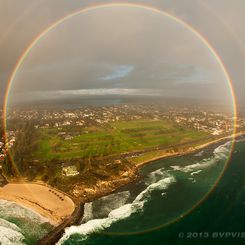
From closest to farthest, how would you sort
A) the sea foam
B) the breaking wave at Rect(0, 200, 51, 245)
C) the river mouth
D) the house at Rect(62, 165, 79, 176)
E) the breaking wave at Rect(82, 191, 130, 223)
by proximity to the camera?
1. the sea foam
2. the breaking wave at Rect(0, 200, 51, 245)
3. the river mouth
4. the breaking wave at Rect(82, 191, 130, 223)
5. the house at Rect(62, 165, 79, 176)

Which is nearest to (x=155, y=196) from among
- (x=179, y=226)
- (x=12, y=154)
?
(x=179, y=226)

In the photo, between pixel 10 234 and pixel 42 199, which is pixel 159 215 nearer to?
pixel 42 199

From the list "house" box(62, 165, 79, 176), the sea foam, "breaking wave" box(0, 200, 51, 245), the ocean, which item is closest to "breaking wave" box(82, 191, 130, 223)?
the ocean

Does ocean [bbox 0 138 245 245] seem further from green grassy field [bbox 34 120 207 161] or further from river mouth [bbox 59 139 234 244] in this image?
green grassy field [bbox 34 120 207 161]

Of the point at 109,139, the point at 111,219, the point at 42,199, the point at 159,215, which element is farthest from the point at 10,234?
the point at 109,139

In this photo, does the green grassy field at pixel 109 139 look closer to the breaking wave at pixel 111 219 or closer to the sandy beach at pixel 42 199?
the sandy beach at pixel 42 199

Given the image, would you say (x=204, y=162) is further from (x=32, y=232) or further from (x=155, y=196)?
(x=32, y=232)
